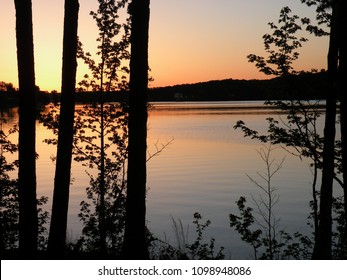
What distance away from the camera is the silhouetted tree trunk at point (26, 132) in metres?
9.87

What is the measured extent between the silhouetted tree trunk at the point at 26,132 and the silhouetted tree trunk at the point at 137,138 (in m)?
2.76

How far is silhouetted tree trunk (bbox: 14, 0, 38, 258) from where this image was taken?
9.87m

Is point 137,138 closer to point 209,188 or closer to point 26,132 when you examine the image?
point 26,132

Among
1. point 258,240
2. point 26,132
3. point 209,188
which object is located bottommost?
point 209,188

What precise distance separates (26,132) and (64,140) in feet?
3.64

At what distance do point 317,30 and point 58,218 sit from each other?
30.1 ft

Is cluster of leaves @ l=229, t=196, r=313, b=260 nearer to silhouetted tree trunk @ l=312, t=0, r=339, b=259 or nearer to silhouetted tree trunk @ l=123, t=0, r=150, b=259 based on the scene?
silhouetted tree trunk @ l=312, t=0, r=339, b=259

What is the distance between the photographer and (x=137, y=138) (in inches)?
339

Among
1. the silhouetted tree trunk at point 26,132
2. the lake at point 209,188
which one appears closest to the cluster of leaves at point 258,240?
the lake at point 209,188

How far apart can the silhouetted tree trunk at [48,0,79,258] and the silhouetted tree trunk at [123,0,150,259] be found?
281 cm

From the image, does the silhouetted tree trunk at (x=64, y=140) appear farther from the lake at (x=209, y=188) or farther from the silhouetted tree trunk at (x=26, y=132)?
the lake at (x=209, y=188)

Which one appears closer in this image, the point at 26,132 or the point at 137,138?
the point at 137,138

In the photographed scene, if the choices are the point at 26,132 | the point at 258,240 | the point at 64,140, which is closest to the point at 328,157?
the point at 258,240
